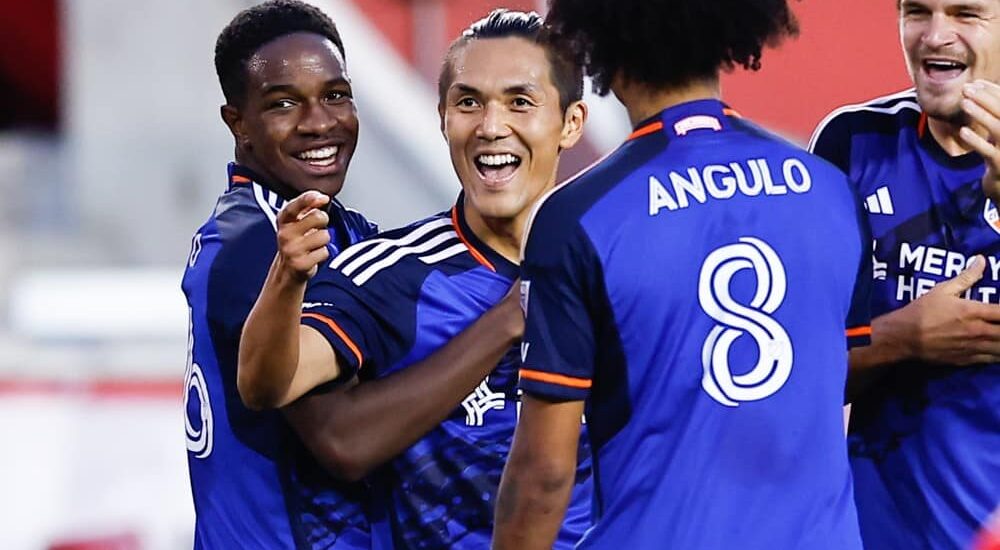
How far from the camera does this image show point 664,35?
305 cm

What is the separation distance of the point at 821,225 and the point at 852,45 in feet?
21.2

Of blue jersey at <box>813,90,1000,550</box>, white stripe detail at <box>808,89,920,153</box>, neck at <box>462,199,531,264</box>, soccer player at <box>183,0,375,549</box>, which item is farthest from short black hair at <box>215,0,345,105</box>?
blue jersey at <box>813,90,1000,550</box>

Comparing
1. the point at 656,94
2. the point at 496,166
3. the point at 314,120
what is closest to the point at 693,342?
the point at 656,94

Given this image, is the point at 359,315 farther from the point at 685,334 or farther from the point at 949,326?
the point at 949,326

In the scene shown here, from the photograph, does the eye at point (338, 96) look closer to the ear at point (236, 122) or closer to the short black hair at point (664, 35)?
the ear at point (236, 122)

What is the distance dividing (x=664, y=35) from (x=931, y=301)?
1106 millimetres

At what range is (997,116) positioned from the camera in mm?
3443

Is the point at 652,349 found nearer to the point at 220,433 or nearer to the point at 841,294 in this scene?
the point at 841,294

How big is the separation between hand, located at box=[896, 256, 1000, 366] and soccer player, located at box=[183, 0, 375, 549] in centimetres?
127

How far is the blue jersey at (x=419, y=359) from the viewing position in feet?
12.2

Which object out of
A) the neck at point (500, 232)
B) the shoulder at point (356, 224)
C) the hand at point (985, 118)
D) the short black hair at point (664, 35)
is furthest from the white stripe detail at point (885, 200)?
the shoulder at point (356, 224)

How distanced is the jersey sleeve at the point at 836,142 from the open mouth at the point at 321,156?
114 cm

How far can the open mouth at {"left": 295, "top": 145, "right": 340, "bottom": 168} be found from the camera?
13.8 feet

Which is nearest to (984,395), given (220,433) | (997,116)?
(997,116)
